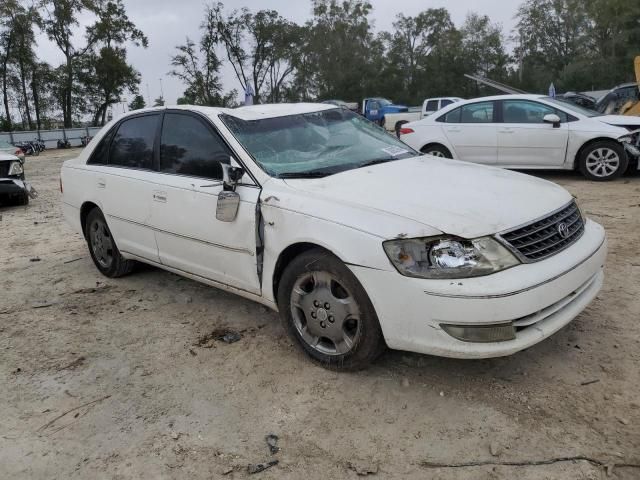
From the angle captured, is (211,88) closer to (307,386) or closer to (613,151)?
(613,151)

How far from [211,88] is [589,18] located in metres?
33.8

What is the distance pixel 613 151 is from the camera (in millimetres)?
8805

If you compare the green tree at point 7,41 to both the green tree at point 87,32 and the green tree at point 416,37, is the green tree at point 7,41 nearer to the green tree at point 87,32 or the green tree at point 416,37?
the green tree at point 87,32

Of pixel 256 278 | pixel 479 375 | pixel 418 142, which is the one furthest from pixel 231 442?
pixel 418 142

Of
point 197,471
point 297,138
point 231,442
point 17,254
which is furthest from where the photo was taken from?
point 17,254

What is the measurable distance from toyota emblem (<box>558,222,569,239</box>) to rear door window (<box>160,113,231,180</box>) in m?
2.10

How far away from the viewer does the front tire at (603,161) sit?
8781 mm

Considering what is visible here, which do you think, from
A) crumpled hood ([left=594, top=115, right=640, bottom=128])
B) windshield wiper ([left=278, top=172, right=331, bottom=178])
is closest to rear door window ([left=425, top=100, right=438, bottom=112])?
crumpled hood ([left=594, top=115, right=640, bottom=128])

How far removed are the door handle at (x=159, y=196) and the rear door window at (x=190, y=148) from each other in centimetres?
18

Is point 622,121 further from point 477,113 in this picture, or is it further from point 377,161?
point 377,161

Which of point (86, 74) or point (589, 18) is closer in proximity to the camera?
point (86, 74)

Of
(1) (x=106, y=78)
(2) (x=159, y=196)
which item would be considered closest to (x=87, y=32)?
(1) (x=106, y=78)

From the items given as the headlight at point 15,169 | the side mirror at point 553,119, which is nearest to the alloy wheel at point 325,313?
the side mirror at point 553,119

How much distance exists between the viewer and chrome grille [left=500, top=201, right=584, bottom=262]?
2.88 m
